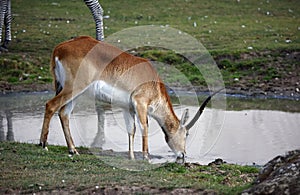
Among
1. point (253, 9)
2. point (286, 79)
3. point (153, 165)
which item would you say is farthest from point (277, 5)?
point (153, 165)

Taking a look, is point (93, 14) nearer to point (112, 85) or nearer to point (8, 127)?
point (8, 127)

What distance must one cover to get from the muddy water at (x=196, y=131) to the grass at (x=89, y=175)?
127 centimetres

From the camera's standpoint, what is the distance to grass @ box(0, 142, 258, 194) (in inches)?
252

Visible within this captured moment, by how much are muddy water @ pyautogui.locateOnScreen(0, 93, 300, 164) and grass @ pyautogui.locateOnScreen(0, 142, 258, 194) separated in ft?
4.18

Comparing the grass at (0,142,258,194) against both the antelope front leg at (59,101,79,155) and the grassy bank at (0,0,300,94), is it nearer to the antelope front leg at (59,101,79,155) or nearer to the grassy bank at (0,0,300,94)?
the antelope front leg at (59,101,79,155)

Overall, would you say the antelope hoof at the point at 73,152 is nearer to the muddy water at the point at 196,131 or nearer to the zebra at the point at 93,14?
the muddy water at the point at 196,131

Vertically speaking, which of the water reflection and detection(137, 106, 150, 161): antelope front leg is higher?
detection(137, 106, 150, 161): antelope front leg

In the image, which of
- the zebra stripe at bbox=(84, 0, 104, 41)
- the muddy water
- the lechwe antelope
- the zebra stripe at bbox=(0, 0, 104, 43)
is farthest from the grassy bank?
the lechwe antelope

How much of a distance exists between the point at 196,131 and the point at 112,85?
8.28 feet

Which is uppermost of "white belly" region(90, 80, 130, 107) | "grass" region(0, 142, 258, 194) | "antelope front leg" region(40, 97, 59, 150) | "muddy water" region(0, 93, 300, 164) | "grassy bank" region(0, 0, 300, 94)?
"grassy bank" region(0, 0, 300, 94)

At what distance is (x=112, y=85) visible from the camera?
8.58 metres

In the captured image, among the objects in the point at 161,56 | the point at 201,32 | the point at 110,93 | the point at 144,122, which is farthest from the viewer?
the point at 201,32

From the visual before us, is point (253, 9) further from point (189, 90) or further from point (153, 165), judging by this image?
point (153, 165)

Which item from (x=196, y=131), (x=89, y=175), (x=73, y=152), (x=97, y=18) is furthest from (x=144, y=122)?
(x=97, y=18)
